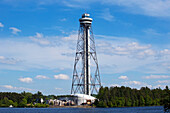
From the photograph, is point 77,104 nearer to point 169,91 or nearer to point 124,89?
point 124,89

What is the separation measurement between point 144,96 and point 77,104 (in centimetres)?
3998

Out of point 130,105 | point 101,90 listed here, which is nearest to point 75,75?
point 101,90

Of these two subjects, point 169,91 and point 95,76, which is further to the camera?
point 95,76

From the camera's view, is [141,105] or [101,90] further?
[141,105]

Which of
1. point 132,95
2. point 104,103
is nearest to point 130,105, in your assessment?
point 132,95

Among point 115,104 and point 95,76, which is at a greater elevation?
point 95,76

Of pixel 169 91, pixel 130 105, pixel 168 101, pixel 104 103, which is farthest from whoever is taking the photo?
pixel 130 105

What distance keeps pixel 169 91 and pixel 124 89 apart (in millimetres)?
139323

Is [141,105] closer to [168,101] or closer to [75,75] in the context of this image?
[75,75]

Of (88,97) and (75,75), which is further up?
(75,75)

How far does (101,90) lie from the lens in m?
181

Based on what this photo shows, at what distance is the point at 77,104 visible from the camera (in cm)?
19912

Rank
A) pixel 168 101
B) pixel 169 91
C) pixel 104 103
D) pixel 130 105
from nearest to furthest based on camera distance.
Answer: pixel 168 101 < pixel 169 91 < pixel 104 103 < pixel 130 105

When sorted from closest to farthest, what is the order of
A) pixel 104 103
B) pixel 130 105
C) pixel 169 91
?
1. pixel 169 91
2. pixel 104 103
3. pixel 130 105
